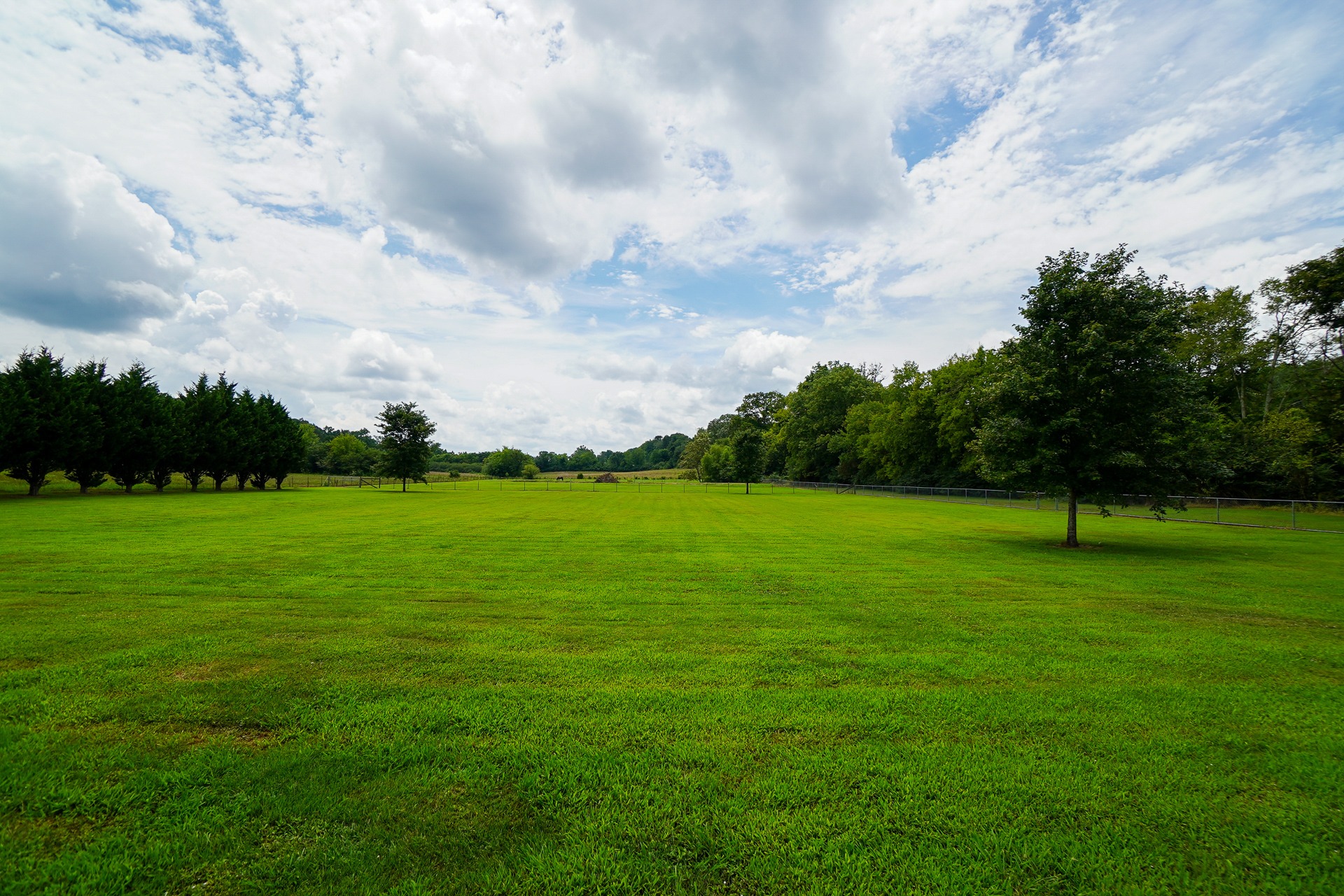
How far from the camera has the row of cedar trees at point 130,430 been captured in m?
32.8

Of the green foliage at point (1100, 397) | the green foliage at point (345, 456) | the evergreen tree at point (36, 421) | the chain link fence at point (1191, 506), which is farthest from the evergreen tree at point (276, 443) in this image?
the green foliage at point (1100, 397)

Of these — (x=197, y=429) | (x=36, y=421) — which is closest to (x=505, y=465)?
(x=197, y=429)

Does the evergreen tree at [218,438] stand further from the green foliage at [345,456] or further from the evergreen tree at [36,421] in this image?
the green foliage at [345,456]

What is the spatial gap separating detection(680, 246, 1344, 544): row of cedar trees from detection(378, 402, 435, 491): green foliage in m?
35.2

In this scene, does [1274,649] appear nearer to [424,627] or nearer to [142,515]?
[424,627]

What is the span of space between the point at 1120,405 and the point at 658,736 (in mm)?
18752

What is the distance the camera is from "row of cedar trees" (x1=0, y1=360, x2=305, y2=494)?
107ft

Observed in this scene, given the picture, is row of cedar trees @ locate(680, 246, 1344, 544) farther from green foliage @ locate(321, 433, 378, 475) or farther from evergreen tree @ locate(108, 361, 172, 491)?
green foliage @ locate(321, 433, 378, 475)

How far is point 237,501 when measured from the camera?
32594 millimetres

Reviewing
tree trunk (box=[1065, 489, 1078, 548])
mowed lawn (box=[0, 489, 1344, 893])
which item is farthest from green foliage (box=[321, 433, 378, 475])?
tree trunk (box=[1065, 489, 1078, 548])

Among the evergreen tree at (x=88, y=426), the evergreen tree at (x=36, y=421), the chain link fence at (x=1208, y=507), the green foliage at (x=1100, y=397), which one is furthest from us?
the evergreen tree at (x=88, y=426)

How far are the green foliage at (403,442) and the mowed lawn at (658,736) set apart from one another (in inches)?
1939

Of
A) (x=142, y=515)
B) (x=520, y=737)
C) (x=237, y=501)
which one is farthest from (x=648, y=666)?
(x=237, y=501)

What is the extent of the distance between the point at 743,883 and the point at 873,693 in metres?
3.07
